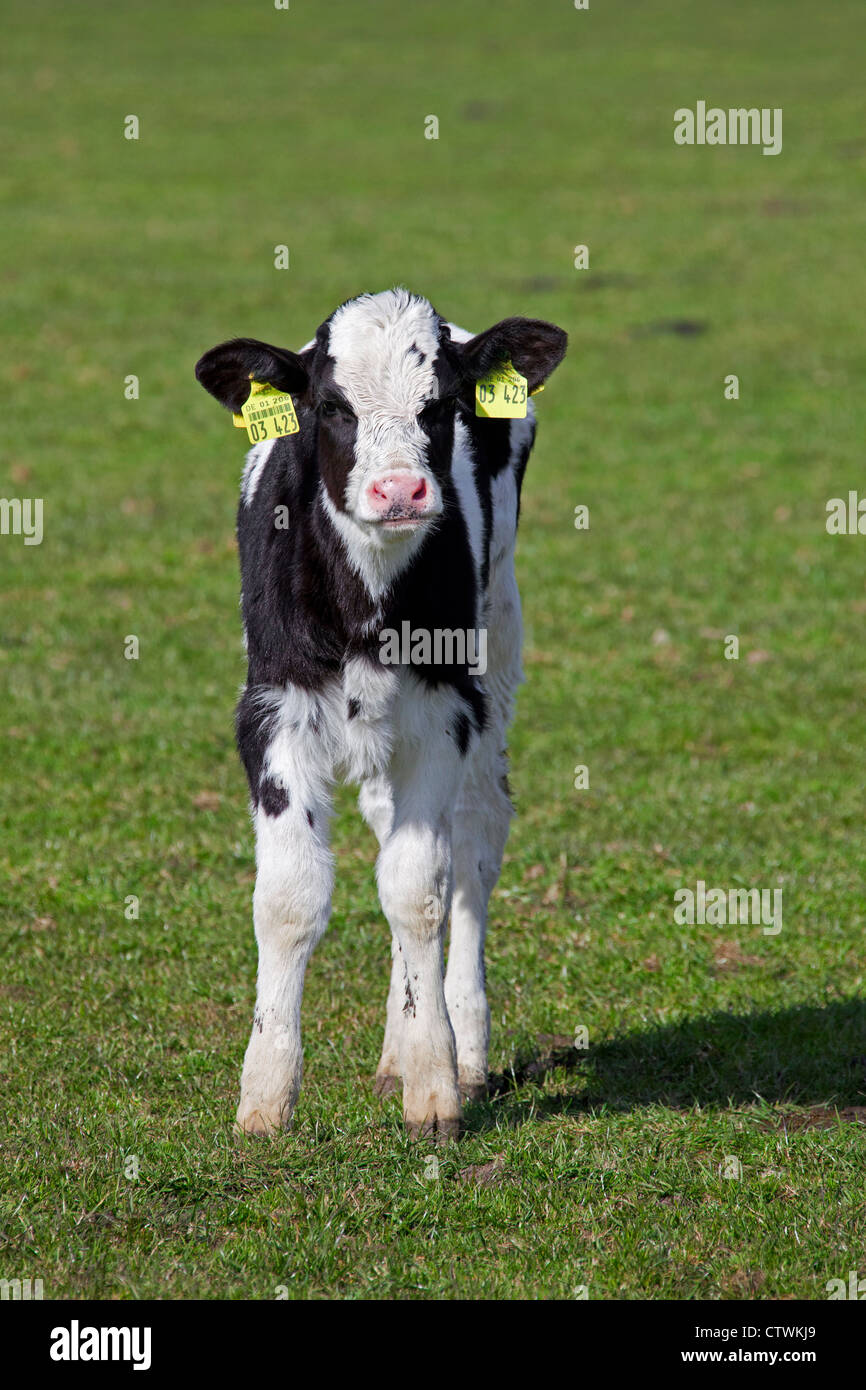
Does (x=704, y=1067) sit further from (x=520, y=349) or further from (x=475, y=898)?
(x=520, y=349)

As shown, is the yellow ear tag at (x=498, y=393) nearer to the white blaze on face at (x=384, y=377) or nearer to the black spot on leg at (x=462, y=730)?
the white blaze on face at (x=384, y=377)

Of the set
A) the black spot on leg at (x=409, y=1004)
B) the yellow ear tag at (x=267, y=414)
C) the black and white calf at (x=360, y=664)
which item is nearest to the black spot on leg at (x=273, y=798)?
the black and white calf at (x=360, y=664)

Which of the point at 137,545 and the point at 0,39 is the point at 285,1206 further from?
the point at 0,39

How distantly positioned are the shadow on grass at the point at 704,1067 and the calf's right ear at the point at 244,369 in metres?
2.99

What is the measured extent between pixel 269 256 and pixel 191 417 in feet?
27.4

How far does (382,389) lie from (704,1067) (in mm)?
3234

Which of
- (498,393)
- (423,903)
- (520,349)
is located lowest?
(423,903)

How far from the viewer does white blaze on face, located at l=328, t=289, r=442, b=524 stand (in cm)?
625

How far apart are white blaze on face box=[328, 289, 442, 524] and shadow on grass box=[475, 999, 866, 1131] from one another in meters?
2.58

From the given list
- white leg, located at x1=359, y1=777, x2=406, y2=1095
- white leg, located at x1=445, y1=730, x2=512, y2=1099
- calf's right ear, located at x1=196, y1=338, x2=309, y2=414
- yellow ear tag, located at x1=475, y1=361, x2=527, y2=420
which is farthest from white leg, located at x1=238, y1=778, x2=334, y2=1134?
yellow ear tag, located at x1=475, y1=361, x2=527, y2=420

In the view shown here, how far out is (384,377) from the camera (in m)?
6.44

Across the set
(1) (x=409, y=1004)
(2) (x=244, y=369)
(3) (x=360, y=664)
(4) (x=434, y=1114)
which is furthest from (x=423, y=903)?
(2) (x=244, y=369)

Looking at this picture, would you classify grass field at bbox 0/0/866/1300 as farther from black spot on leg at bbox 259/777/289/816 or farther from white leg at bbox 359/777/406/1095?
black spot on leg at bbox 259/777/289/816

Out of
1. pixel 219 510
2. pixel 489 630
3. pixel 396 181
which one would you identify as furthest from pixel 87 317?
pixel 489 630
